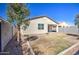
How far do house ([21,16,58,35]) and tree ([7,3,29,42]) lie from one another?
10 cm

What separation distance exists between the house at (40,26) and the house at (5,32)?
0.19 m

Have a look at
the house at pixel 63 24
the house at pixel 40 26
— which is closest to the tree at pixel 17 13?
the house at pixel 40 26

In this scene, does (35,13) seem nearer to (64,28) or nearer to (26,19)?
(26,19)

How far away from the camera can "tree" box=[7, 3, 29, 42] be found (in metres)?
5.65

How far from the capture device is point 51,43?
18.7ft

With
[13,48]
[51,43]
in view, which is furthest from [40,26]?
[13,48]

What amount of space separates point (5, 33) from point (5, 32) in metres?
0.02

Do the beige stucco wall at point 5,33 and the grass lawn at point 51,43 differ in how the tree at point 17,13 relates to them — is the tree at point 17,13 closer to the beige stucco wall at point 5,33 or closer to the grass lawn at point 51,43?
the beige stucco wall at point 5,33

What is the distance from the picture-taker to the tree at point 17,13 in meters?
5.65

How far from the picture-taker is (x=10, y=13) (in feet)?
18.5

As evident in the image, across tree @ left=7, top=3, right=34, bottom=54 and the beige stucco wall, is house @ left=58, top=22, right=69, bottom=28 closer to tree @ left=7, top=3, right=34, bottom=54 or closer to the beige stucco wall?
tree @ left=7, top=3, right=34, bottom=54

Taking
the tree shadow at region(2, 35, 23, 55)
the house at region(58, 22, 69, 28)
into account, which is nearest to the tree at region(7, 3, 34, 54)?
the tree shadow at region(2, 35, 23, 55)

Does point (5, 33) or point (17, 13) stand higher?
point (17, 13)

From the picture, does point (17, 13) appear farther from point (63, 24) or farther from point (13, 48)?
point (63, 24)
